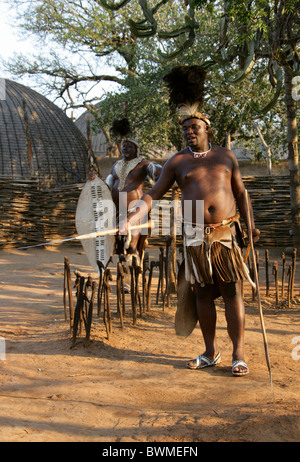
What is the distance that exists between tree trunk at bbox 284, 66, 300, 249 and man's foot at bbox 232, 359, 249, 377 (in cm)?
541

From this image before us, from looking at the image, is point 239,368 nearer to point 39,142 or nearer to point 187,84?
point 187,84

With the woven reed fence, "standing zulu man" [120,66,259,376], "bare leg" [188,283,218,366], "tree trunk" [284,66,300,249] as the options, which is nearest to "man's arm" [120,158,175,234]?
"standing zulu man" [120,66,259,376]

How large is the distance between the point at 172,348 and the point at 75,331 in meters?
0.78

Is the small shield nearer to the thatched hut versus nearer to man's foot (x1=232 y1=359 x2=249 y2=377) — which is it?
man's foot (x1=232 y1=359 x2=249 y2=377)

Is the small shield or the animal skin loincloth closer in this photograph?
the animal skin loincloth

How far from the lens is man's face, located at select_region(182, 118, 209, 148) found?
3.57 metres

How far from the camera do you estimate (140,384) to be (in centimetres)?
313

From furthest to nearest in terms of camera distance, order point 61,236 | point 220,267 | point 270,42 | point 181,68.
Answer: point 61,236 < point 270,42 < point 181,68 < point 220,267

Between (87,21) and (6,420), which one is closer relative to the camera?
(6,420)

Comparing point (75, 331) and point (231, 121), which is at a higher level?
point (231, 121)

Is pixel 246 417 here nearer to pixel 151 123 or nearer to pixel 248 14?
pixel 248 14

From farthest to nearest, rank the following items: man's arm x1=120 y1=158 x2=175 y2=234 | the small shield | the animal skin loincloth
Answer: the small shield < man's arm x1=120 y1=158 x2=175 y2=234 < the animal skin loincloth
